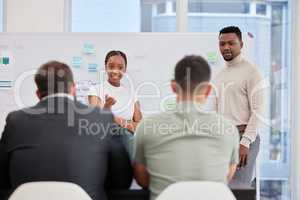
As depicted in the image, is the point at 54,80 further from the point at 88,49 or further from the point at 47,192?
the point at 88,49

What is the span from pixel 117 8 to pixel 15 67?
124 cm

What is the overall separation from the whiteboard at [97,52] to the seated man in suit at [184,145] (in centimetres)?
123

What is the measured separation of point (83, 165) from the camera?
1742 millimetres

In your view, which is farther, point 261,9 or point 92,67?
point 261,9

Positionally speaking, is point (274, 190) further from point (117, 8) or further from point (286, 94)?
point (117, 8)

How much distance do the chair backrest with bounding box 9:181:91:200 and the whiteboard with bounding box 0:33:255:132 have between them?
55.7 inches

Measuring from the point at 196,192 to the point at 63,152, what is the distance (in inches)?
24.5

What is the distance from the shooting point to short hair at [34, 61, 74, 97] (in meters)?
1.78

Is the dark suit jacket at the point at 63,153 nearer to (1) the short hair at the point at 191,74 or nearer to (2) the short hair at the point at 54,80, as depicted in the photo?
(2) the short hair at the point at 54,80

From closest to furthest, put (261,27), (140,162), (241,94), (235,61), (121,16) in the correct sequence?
(140,162)
(241,94)
(235,61)
(121,16)
(261,27)

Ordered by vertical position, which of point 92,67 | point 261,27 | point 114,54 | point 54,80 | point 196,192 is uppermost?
point 261,27

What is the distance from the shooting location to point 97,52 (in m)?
3.05

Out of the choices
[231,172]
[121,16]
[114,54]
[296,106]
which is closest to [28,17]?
[121,16]

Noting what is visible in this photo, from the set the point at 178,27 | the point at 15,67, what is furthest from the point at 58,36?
the point at 178,27
